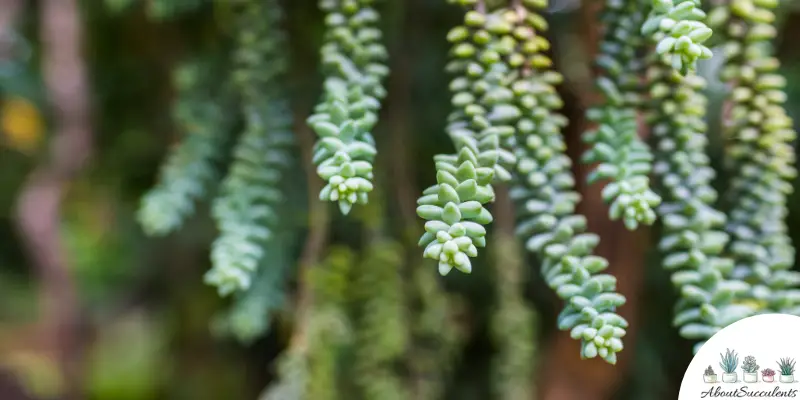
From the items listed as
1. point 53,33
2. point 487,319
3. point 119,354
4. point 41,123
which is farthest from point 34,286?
point 487,319

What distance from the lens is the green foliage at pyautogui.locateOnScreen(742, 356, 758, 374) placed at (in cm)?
45

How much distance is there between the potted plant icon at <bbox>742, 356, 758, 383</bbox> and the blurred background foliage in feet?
0.97

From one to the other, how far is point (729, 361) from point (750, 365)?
2 centimetres

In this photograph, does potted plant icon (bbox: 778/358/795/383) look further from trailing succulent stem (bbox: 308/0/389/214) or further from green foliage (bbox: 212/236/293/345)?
green foliage (bbox: 212/236/293/345)

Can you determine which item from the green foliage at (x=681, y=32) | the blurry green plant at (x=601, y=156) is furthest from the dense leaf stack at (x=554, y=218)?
the green foliage at (x=681, y=32)

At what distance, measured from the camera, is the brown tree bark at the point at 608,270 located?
74 cm

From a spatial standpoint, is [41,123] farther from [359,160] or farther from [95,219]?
[359,160]

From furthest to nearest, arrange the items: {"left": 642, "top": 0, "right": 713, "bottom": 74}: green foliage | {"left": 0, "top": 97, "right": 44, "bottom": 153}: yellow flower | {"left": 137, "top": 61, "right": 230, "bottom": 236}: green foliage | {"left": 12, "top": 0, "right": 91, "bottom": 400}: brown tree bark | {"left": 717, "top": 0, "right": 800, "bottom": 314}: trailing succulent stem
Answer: {"left": 0, "top": 97, "right": 44, "bottom": 153}: yellow flower → {"left": 12, "top": 0, "right": 91, "bottom": 400}: brown tree bark → {"left": 137, "top": 61, "right": 230, "bottom": 236}: green foliage → {"left": 717, "top": 0, "right": 800, "bottom": 314}: trailing succulent stem → {"left": 642, "top": 0, "right": 713, "bottom": 74}: green foliage

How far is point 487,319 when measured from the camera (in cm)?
102

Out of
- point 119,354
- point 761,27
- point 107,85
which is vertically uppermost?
point 107,85

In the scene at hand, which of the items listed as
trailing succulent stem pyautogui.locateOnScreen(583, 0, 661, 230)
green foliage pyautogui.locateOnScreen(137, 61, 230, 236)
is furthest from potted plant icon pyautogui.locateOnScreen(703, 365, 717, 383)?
green foliage pyautogui.locateOnScreen(137, 61, 230, 236)

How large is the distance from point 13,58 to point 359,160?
33.9 inches

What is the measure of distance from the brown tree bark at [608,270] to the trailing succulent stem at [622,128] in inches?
7.1

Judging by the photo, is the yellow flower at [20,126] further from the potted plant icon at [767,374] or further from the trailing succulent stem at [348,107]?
the potted plant icon at [767,374]
